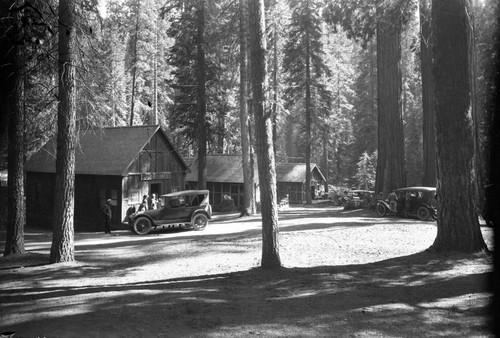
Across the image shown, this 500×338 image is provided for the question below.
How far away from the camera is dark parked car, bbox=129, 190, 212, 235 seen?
21.7 meters

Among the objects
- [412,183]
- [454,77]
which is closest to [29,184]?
[454,77]

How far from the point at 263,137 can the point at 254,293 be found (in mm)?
3928

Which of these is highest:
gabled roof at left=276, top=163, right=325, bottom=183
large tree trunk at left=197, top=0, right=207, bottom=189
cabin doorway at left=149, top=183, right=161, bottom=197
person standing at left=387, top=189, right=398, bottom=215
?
large tree trunk at left=197, top=0, right=207, bottom=189

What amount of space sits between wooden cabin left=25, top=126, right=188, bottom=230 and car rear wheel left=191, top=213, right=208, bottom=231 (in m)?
4.64

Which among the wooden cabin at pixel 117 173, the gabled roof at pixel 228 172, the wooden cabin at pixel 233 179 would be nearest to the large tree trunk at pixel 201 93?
the wooden cabin at pixel 117 173

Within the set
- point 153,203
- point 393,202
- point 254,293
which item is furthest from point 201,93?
point 254,293

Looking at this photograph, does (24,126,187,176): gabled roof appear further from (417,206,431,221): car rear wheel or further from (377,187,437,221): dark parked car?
(417,206,431,221): car rear wheel

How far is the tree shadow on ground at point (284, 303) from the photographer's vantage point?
6.75 metres

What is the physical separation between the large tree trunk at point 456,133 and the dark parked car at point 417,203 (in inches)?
434

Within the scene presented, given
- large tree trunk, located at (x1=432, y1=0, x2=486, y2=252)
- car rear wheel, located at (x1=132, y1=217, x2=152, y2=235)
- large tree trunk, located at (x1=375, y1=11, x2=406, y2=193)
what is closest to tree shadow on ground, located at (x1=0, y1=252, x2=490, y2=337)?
large tree trunk, located at (x1=432, y1=0, x2=486, y2=252)

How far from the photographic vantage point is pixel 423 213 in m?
21.5

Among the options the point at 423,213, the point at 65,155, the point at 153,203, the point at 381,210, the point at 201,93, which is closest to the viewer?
the point at 65,155

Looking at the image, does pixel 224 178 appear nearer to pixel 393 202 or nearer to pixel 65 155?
pixel 393 202

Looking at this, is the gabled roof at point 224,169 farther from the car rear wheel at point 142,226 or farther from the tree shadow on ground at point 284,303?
the tree shadow on ground at point 284,303
